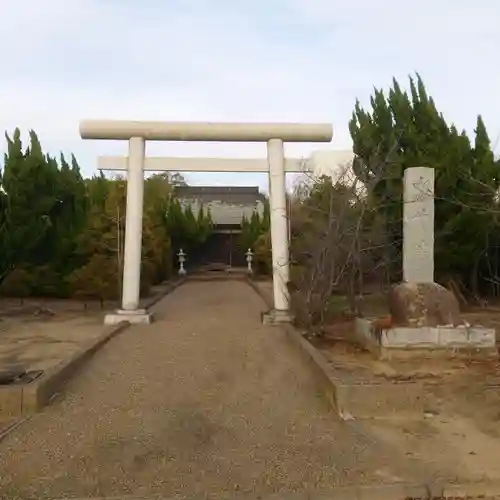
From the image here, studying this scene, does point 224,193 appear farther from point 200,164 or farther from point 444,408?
point 444,408

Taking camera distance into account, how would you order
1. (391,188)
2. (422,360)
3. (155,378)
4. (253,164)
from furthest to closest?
(391,188), (253,164), (422,360), (155,378)

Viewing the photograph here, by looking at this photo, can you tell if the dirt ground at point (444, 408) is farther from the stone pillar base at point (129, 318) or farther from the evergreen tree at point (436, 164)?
the evergreen tree at point (436, 164)

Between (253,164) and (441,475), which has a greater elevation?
(253,164)

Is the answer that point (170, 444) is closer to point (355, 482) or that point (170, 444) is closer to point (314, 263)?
point (355, 482)

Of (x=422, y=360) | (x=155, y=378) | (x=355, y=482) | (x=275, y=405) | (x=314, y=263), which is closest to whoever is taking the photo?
(x=355, y=482)

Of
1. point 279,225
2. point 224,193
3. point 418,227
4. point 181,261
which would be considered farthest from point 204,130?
point 224,193

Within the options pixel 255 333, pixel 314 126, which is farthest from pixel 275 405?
pixel 314 126

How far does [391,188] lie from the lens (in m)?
15.4

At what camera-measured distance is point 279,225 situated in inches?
535

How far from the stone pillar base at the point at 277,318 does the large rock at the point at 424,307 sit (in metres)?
3.65

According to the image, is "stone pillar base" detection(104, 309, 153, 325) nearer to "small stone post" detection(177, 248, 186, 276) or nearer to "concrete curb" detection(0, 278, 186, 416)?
"concrete curb" detection(0, 278, 186, 416)

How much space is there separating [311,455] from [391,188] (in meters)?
11.1

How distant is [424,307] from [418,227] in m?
1.61

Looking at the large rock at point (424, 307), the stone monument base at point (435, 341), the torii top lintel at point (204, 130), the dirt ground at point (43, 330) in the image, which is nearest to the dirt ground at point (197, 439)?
the dirt ground at point (43, 330)
